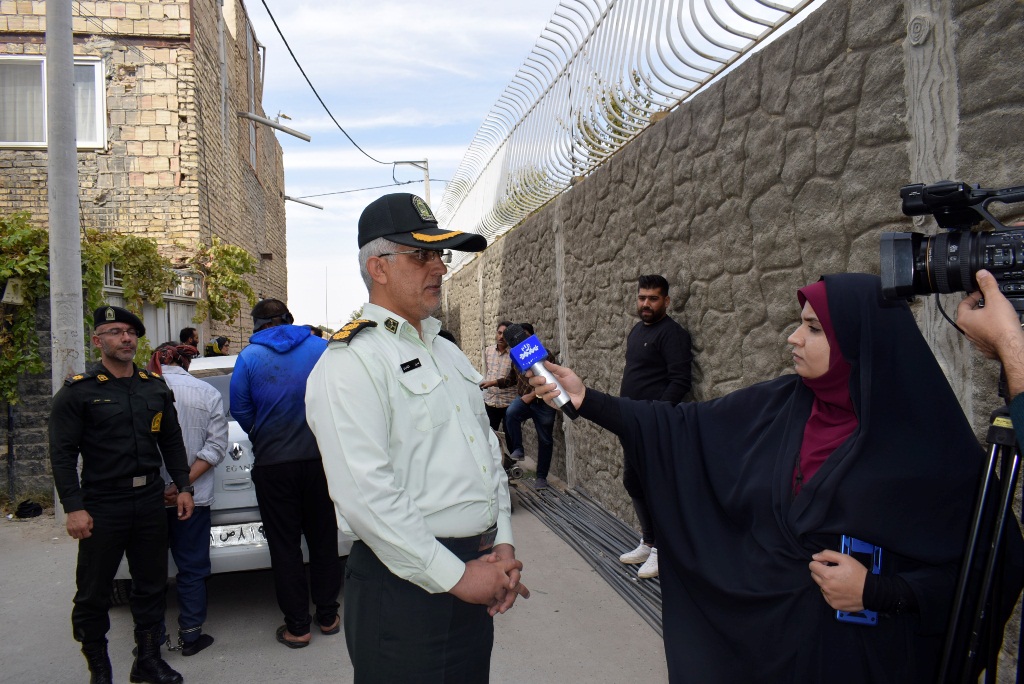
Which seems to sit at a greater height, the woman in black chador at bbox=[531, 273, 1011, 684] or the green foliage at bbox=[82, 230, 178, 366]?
the green foliage at bbox=[82, 230, 178, 366]

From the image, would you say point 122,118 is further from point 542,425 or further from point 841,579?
point 841,579

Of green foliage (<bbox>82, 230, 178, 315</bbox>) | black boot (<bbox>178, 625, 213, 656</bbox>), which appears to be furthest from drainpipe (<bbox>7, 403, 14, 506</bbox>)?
black boot (<bbox>178, 625, 213, 656</bbox>)

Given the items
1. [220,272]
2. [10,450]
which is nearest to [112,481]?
[10,450]

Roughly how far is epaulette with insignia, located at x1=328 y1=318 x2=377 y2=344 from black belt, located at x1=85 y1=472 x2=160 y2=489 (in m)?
2.14

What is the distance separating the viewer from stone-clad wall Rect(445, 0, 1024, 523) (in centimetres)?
264

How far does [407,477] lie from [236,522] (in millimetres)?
2959

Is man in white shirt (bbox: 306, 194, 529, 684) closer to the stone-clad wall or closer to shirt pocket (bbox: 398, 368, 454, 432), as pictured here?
shirt pocket (bbox: 398, 368, 454, 432)

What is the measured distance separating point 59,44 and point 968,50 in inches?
292

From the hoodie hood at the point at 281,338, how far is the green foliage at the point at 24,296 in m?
4.90

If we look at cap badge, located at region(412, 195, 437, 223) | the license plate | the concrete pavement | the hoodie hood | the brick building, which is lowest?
the concrete pavement

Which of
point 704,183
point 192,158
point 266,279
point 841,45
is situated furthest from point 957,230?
point 266,279

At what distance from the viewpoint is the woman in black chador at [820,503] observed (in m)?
1.92

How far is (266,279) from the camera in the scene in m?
21.8

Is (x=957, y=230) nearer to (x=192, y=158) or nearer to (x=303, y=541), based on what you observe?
(x=303, y=541)
